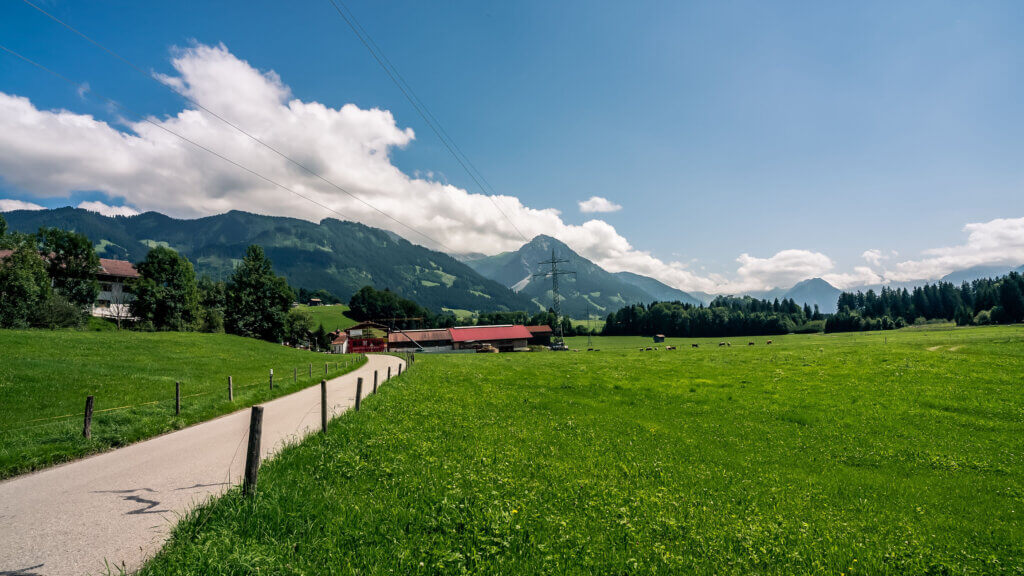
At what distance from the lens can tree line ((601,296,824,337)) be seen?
541 ft

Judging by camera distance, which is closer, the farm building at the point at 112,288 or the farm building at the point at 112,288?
the farm building at the point at 112,288

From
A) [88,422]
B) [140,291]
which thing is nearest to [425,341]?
[140,291]

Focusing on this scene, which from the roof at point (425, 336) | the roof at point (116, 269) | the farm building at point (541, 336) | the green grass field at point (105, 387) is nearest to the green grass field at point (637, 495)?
the green grass field at point (105, 387)

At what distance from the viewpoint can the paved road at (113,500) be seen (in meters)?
7.37

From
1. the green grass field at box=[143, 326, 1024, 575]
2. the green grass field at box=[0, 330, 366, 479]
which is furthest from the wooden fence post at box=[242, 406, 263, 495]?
the green grass field at box=[0, 330, 366, 479]

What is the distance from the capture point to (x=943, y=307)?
16600cm

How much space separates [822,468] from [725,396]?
1245cm

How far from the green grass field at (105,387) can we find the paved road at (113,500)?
1664mm

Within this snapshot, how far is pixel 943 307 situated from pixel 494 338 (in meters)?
184

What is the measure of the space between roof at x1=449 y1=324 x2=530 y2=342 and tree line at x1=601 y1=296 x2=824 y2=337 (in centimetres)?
6567

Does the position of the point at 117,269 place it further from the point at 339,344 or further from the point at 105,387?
the point at 105,387

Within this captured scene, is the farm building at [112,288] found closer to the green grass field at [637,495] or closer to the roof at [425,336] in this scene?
the roof at [425,336]

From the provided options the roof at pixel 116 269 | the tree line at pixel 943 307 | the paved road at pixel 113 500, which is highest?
the roof at pixel 116 269

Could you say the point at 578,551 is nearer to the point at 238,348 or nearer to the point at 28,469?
the point at 28,469
